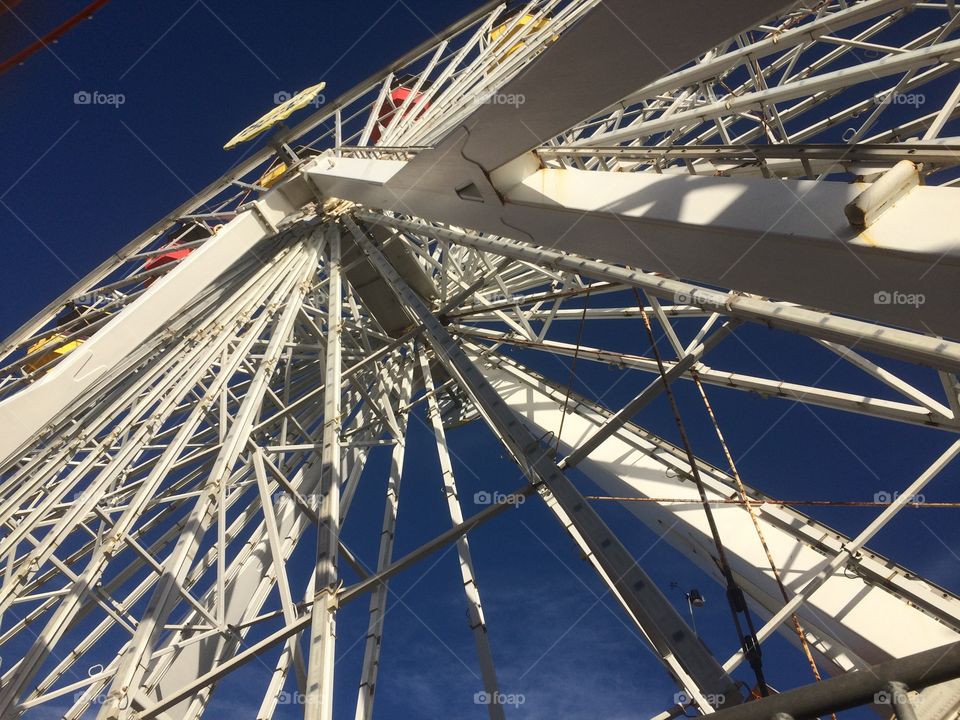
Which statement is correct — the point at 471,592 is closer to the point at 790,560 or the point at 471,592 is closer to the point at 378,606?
the point at 378,606

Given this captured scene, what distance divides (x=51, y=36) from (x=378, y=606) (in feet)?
26.6

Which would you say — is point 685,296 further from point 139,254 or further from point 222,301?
point 139,254

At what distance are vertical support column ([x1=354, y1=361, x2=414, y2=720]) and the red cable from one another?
740 cm

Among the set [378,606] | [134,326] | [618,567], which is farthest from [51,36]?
[618,567]

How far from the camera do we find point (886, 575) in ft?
19.9

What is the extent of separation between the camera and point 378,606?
7.80 metres

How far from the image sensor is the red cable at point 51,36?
7215mm

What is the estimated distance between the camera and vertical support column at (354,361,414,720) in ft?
22.5

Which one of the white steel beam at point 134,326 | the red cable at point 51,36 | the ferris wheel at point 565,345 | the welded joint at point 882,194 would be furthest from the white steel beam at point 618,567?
the red cable at point 51,36

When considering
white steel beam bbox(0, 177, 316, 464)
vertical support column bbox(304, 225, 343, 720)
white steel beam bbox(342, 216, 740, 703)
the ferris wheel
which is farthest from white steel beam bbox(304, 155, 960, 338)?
white steel beam bbox(0, 177, 316, 464)

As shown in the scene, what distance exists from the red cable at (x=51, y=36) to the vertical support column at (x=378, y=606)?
7.40 metres

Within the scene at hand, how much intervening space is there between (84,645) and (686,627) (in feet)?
27.9

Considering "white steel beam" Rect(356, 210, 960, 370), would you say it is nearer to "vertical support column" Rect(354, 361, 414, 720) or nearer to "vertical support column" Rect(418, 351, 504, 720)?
"vertical support column" Rect(418, 351, 504, 720)

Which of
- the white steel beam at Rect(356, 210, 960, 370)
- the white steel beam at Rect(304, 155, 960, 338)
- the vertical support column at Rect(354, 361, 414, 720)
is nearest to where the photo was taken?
the white steel beam at Rect(304, 155, 960, 338)
